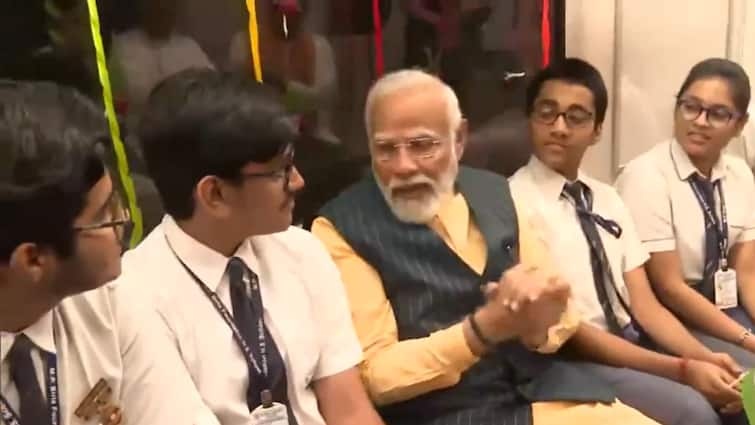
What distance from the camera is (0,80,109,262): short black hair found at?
1.27 metres

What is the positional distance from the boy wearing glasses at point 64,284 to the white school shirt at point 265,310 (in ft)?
0.44

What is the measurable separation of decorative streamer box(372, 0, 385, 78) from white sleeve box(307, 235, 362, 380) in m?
0.99

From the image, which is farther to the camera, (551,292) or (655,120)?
(655,120)

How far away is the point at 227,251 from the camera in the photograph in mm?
1807

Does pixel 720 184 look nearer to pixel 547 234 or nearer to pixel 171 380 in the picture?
pixel 547 234

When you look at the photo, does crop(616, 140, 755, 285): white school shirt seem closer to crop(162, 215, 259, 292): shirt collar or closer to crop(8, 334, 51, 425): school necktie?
crop(162, 215, 259, 292): shirt collar

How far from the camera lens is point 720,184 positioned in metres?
2.90

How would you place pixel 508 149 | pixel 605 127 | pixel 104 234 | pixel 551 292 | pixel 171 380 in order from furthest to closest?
pixel 605 127 < pixel 508 149 < pixel 551 292 < pixel 171 380 < pixel 104 234

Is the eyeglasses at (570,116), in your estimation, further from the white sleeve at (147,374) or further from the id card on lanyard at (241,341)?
the white sleeve at (147,374)

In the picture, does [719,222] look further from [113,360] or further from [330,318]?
[113,360]

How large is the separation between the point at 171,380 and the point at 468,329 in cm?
67

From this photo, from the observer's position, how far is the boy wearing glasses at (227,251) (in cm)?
170

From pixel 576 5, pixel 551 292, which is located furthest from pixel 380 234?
pixel 576 5

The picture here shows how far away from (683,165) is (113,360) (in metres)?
1.94
